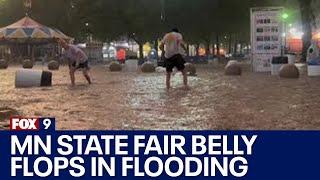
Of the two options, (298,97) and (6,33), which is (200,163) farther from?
(6,33)

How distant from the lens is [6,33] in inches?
2238

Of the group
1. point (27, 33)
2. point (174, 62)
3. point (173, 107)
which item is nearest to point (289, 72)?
point (174, 62)

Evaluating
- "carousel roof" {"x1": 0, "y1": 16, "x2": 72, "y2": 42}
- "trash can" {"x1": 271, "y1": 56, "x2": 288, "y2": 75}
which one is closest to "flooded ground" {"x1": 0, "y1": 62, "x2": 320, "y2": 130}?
"trash can" {"x1": 271, "y1": 56, "x2": 288, "y2": 75}

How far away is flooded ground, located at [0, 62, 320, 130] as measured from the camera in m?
10.9

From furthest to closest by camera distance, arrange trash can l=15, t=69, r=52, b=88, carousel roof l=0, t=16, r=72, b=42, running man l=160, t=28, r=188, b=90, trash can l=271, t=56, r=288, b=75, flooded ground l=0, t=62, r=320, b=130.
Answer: carousel roof l=0, t=16, r=72, b=42, trash can l=271, t=56, r=288, b=75, trash can l=15, t=69, r=52, b=88, running man l=160, t=28, r=188, b=90, flooded ground l=0, t=62, r=320, b=130

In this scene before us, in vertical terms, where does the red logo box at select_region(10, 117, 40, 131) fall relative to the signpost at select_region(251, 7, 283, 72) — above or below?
below

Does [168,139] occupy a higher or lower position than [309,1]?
lower

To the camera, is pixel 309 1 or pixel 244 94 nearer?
pixel 244 94

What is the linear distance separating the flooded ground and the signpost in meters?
11.8

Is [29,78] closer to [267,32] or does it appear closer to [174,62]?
[174,62]

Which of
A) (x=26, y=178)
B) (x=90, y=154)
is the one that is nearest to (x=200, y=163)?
(x=90, y=154)

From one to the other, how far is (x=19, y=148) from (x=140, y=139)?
3.88 feet

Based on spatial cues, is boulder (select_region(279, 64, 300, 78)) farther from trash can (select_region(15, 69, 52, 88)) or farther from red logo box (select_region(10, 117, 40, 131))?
red logo box (select_region(10, 117, 40, 131))

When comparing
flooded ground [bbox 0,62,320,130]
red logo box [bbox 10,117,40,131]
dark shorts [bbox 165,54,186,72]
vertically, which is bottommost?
flooded ground [bbox 0,62,320,130]
